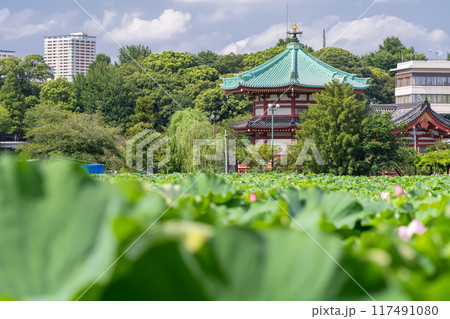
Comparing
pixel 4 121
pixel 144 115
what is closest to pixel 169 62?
pixel 144 115

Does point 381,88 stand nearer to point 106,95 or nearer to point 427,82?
point 427,82

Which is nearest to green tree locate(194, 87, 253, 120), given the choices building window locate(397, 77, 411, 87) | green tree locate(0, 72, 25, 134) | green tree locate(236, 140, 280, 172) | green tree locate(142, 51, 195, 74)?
green tree locate(142, 51, 195, 74)

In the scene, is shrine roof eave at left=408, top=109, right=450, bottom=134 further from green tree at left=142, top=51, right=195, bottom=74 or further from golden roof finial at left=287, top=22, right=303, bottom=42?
green tree at left=142, top=51, right=195, bottom=74

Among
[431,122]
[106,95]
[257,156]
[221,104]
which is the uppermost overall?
[106,95]

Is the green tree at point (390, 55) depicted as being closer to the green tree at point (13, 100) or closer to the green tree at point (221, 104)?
the green tree at point (221, 104)

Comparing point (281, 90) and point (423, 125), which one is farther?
point (423, 125)

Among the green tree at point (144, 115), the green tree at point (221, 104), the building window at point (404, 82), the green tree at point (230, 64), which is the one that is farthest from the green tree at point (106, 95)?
the building window at point (404, 82)

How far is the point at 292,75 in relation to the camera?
18.2 metres

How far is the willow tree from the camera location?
17844mm

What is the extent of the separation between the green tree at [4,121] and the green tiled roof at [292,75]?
38.1 feet

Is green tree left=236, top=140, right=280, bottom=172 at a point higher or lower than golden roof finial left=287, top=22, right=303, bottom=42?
lower

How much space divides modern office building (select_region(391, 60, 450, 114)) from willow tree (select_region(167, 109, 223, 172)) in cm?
2091

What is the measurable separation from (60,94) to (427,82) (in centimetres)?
2492

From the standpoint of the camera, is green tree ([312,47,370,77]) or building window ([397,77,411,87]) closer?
green tree ([312,47,370,77])
